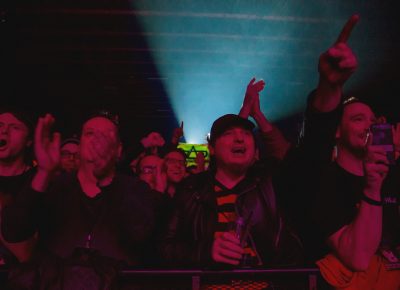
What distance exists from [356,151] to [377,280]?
916 millimetres

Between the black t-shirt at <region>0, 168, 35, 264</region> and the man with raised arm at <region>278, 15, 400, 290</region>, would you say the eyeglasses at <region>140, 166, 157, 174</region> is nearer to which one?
the black t-shirt at <region>0, 168, 35, 264</region>

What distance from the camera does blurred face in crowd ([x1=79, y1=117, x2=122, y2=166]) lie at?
261cm

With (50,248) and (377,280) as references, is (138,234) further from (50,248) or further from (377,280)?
(377,280)

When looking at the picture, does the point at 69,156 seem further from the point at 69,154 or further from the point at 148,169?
the point at 148,169

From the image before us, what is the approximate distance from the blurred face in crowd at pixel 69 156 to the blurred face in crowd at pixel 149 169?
78cm

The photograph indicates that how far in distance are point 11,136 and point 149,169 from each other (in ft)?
5.93

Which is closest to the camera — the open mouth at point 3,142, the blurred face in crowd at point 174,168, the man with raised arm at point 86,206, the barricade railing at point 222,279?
the barricade railing at point 222,279

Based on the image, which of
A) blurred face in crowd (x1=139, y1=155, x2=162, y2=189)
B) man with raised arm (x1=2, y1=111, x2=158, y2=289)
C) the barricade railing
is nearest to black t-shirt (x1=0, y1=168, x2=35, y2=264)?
man with raised arm (x1=2, y1=111, x2=158, y2=289)

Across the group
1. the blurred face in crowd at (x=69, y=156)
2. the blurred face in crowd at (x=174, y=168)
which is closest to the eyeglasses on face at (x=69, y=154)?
the blurred face in crowd at (x=69, y=156)

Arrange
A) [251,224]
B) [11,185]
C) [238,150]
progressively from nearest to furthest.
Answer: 1. [251,224]
2. [238,150]
3. [11,185]

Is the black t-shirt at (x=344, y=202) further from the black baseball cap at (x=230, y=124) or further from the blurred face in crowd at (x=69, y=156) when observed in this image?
the blurred face in crowd at (x=69, y=156)

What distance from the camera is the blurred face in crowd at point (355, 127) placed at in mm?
2768

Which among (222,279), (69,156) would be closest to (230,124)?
(222,279)

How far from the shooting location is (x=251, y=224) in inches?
96.2
